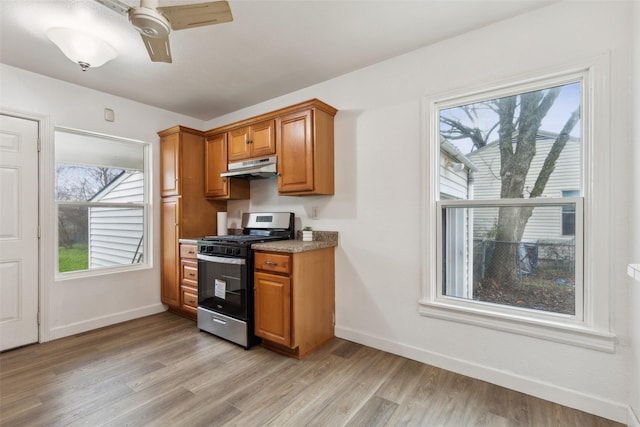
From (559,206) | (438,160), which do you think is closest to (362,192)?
(438,160)

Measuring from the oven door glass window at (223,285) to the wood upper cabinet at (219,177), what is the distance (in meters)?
0.86

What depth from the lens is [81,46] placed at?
6.77 ft

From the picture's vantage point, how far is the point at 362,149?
275cm

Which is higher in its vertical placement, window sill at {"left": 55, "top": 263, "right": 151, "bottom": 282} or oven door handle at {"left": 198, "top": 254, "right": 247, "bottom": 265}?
oven door handle at {"left": 198, "top": 254, "right": 247, "bottom": 265}

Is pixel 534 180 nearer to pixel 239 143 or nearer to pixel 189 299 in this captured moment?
pixel 239 143

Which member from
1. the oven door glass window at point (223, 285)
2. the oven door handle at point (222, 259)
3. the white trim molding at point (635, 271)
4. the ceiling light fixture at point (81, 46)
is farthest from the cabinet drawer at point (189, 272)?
the white trim molding at point (635, 271)

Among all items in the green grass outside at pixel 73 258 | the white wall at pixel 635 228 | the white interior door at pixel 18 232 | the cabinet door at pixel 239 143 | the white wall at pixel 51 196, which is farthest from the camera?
the cabinet door at pixel 239 143

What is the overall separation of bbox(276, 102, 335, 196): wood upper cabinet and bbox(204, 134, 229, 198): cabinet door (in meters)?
0.87

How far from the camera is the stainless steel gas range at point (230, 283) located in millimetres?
2664

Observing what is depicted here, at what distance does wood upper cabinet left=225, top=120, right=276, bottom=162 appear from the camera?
3021mm

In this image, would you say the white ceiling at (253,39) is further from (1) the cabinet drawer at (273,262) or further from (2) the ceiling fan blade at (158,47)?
(1) the cabinet drawer at (273,262)

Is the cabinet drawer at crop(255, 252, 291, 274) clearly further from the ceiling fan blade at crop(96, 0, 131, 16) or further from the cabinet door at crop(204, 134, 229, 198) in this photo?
the ceiling fan blade at crop(96, 0, 131, 16)

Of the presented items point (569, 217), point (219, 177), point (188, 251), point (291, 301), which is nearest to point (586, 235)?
point (569, 217)

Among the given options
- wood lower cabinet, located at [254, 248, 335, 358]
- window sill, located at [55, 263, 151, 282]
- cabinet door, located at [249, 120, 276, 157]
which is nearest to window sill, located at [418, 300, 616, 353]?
wood lower cabinet, located at [254, 248, 335, 358]
